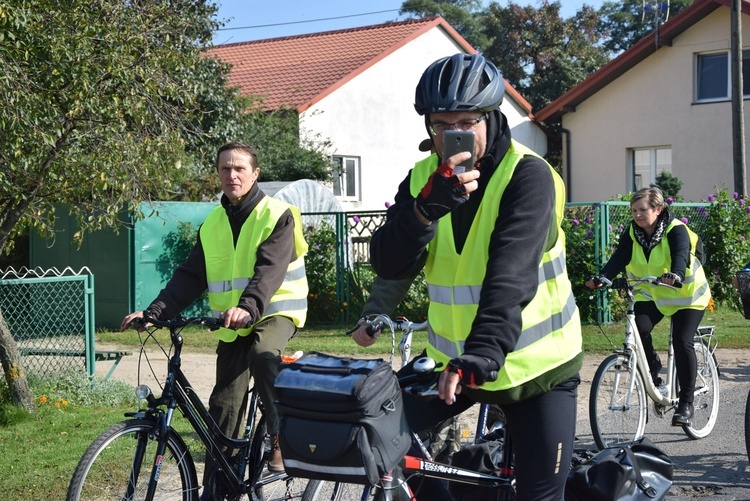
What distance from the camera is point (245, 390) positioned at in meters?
5.15

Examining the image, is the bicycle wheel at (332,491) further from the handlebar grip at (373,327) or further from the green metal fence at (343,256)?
the green metal fence at (343,256)

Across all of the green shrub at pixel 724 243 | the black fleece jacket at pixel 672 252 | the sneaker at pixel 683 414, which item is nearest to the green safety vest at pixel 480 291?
the black fleece jacket at pixel 672 252

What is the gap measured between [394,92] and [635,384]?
72.4ft

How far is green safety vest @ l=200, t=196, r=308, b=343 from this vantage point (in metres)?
5.18

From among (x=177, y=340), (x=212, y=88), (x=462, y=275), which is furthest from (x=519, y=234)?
(x=212, y=88)

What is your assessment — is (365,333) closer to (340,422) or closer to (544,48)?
(340,422)

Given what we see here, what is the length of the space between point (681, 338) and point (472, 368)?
16.8 ft

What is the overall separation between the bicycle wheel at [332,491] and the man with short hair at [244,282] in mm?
1278

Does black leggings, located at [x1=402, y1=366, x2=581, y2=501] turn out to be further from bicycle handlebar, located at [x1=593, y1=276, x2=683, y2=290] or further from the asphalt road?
bicycle handlebar, located at [x1=593, y1=276, x2=683, y2=290]

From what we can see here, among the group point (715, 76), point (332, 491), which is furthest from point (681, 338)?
point (715, 76)

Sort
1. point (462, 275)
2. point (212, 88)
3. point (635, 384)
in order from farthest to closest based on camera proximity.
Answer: point (212, 88), point (635, 384), point (462, 275)

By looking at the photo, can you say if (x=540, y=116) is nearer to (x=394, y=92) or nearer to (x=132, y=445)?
(x=394, y=92)

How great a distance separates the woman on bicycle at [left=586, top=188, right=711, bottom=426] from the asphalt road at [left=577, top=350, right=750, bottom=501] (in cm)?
28

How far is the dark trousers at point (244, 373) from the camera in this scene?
16.3ft
